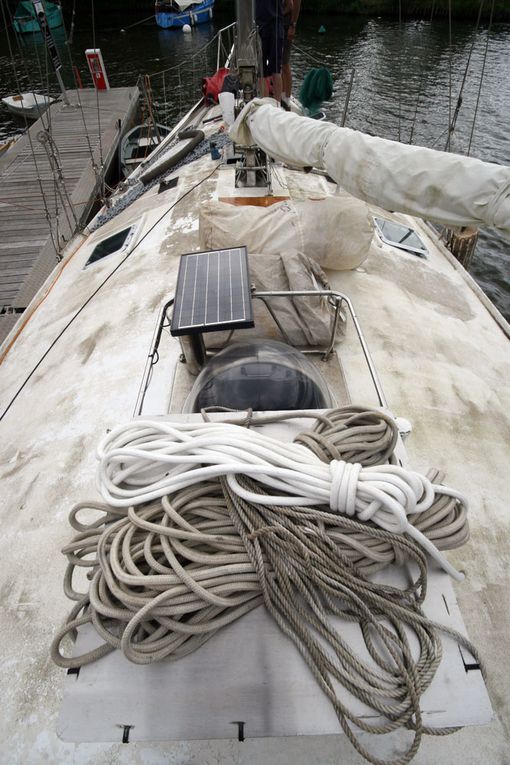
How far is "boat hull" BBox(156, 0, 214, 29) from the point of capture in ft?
131

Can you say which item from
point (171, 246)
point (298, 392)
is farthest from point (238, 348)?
point (171, 246)

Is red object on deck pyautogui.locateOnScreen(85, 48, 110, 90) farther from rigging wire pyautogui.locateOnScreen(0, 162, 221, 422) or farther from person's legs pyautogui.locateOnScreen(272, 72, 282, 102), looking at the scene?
rigging wire pyautogui.locateOnScreen(0, 162, 221, 422)

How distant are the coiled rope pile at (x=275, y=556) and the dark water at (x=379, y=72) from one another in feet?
36.7

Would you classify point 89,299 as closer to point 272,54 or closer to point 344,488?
point 344,488

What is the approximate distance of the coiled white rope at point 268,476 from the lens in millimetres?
1780

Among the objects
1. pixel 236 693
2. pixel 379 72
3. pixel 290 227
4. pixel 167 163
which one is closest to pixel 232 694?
pixel 236 693

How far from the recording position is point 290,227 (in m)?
4.85

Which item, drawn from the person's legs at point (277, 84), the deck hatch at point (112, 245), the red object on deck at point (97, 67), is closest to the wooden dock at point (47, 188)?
the deck hatch at point (112, 245)

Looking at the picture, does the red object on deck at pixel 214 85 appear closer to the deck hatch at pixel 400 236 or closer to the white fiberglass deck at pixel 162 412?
the white fiberglass deck at pixel 162 412

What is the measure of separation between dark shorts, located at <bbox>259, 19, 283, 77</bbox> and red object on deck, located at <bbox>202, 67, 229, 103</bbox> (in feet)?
16.8

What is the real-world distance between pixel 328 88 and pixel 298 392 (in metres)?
8.67

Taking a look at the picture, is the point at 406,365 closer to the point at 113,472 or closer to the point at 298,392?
the point at 298,392

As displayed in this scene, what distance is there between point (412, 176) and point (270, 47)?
8785mm

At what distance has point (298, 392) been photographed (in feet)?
10.1
